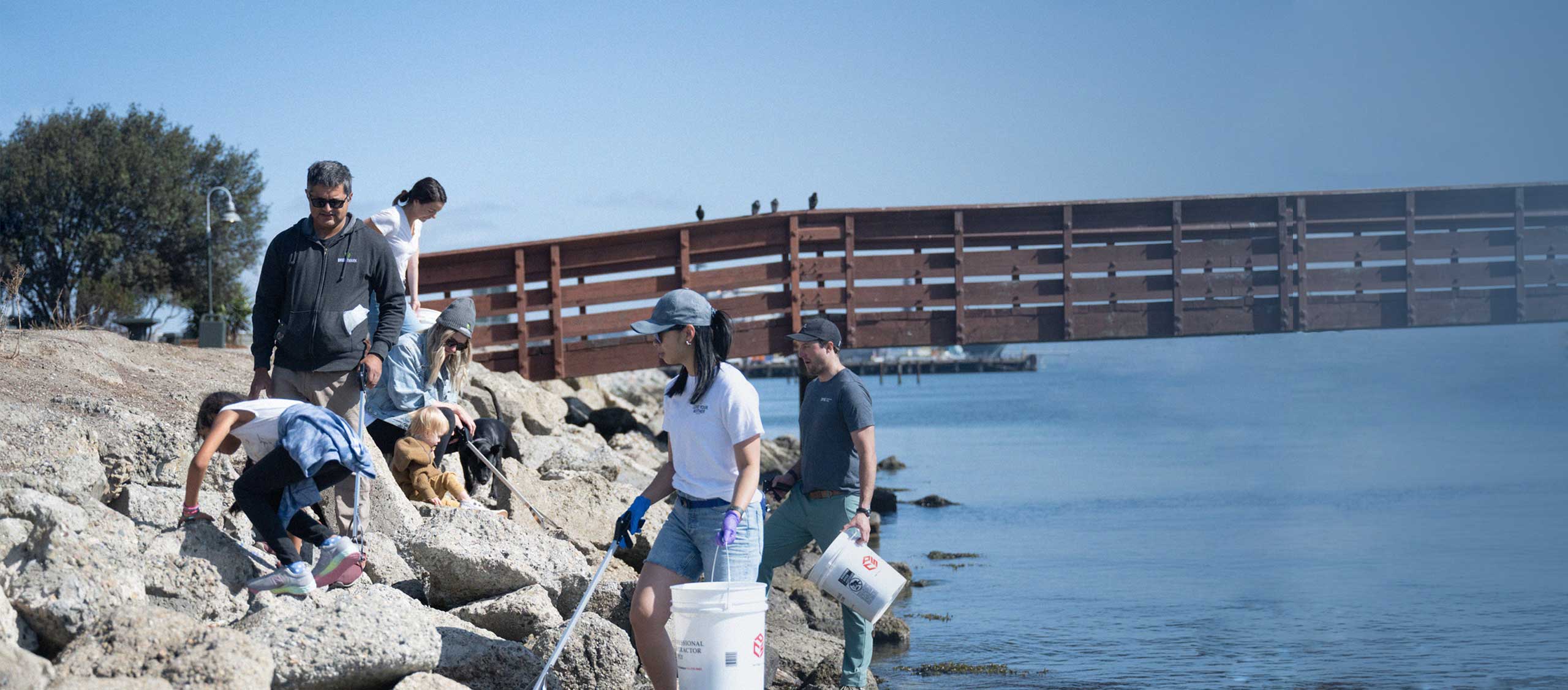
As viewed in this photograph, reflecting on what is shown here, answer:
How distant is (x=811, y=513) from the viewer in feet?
22.3

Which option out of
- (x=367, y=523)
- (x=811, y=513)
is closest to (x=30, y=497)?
(x=367, y=523)

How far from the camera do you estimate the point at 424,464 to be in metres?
7.96

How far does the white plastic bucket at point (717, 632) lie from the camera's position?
191 inches

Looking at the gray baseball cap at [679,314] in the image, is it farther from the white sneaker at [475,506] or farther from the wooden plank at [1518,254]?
the wooden plank at [1518,254]

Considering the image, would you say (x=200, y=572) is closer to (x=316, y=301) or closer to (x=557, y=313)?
(x=316, y=301)

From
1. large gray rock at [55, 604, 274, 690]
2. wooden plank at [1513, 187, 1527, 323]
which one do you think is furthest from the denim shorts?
wooden plank at [1513, 187, 1527, 323]

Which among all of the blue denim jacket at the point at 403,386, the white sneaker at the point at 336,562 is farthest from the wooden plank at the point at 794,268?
the white sneaker at the point at 336,562

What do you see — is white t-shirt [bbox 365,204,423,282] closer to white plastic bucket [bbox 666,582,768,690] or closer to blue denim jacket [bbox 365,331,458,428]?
blue denim jacket [bbox 365,331,458,428]

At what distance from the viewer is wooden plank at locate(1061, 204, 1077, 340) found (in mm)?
20672

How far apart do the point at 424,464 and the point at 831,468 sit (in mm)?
2720

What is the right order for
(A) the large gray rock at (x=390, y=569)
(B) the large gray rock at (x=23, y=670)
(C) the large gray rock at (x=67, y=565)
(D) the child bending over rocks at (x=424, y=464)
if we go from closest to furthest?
(B) the large gray rock at (x=23, y=670) < (C) the large gray rock at (x=67, y=565) < (A) the large gray rock at (x=390, y=569) < (D) the child bending over rocks at (x=424, y=464)

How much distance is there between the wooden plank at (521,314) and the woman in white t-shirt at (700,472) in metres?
14.7

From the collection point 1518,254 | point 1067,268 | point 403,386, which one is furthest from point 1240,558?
point 403,386

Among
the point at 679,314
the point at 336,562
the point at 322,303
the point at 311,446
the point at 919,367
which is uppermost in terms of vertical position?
the point at 322,303
